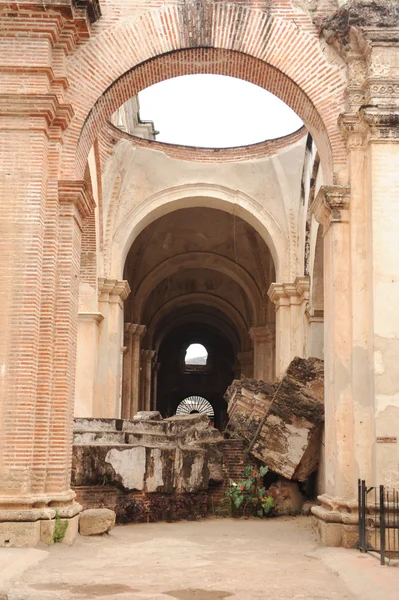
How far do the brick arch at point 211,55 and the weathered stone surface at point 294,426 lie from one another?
388 cm

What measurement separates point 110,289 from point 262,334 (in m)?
7.41

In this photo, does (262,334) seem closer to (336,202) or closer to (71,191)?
(336,202)

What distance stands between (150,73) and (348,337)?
410cm

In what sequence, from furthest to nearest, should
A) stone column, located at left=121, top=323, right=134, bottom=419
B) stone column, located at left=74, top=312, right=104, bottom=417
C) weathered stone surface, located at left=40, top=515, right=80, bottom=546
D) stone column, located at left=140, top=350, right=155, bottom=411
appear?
1. stone column, located at left=140, top=350, right=155, bottom=411
2. stone column, located at left=121, top=323, right=134, bottom=419
3. stone column, located at left=74, top=312, right=104, bottom=417
4. weathered stone surface, located at left=40, top=515, right=80, bottom=546

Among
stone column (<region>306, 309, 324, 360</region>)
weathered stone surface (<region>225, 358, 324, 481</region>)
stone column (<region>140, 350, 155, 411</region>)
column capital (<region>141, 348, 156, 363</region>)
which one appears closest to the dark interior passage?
column capital (<region>141, 348, 156, 363</region>)

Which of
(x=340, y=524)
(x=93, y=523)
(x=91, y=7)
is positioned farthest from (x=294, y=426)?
(x=91, y=7)

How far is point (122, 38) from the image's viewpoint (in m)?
8.84

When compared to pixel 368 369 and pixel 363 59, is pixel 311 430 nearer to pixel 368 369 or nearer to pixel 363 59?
pixel 368 369

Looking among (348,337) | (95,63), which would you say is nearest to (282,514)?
(348,337)

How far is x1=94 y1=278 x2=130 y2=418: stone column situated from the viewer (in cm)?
1569

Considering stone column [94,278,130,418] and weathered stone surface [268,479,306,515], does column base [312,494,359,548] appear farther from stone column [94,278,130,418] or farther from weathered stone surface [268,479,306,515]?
stone column [94,278,130,418]

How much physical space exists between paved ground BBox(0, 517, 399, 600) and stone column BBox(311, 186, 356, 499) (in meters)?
0.88

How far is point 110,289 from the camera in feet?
52.6

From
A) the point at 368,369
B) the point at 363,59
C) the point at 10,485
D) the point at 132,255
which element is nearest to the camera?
the point at 10,485
